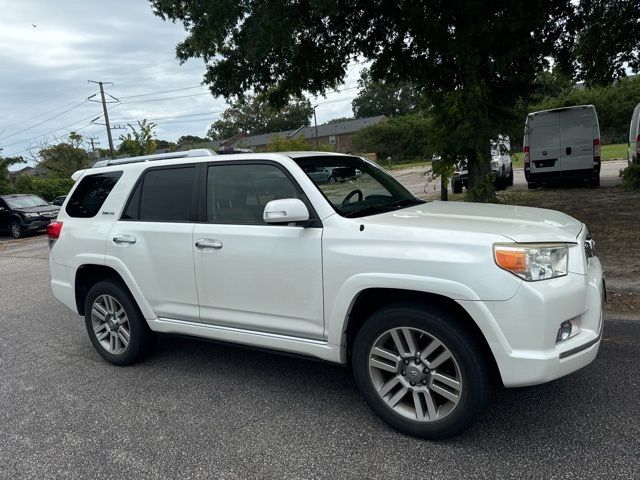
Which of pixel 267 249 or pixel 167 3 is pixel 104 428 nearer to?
pixel 267 249

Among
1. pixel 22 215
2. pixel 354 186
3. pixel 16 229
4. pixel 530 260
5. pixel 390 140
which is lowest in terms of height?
pixel 16 229

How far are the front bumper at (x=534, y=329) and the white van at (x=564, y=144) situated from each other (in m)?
12.8

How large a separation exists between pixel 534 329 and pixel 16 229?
64.3 ft

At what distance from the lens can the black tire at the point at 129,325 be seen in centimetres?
437

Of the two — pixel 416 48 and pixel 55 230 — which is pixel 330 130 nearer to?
pixel 416 48

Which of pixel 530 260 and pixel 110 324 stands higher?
pixel 530 260

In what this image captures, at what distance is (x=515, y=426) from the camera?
313cm

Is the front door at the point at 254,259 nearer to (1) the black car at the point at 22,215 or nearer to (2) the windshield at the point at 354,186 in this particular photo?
(2) the windshield at the point at 354,186

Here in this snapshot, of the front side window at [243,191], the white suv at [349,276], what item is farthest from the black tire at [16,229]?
the front side window at [243,191]

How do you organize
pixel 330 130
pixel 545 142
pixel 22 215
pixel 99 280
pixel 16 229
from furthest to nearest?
pixel 330 130 < pixel 16 229 < pixel 22 215 < pixel 545 142 < pixel 99 280

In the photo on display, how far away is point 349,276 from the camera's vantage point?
3.12 meters

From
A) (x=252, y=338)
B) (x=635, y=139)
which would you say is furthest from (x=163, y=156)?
(x=635, y=139)

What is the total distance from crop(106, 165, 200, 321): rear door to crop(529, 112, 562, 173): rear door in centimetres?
1301

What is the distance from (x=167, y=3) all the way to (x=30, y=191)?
82.0 feet
